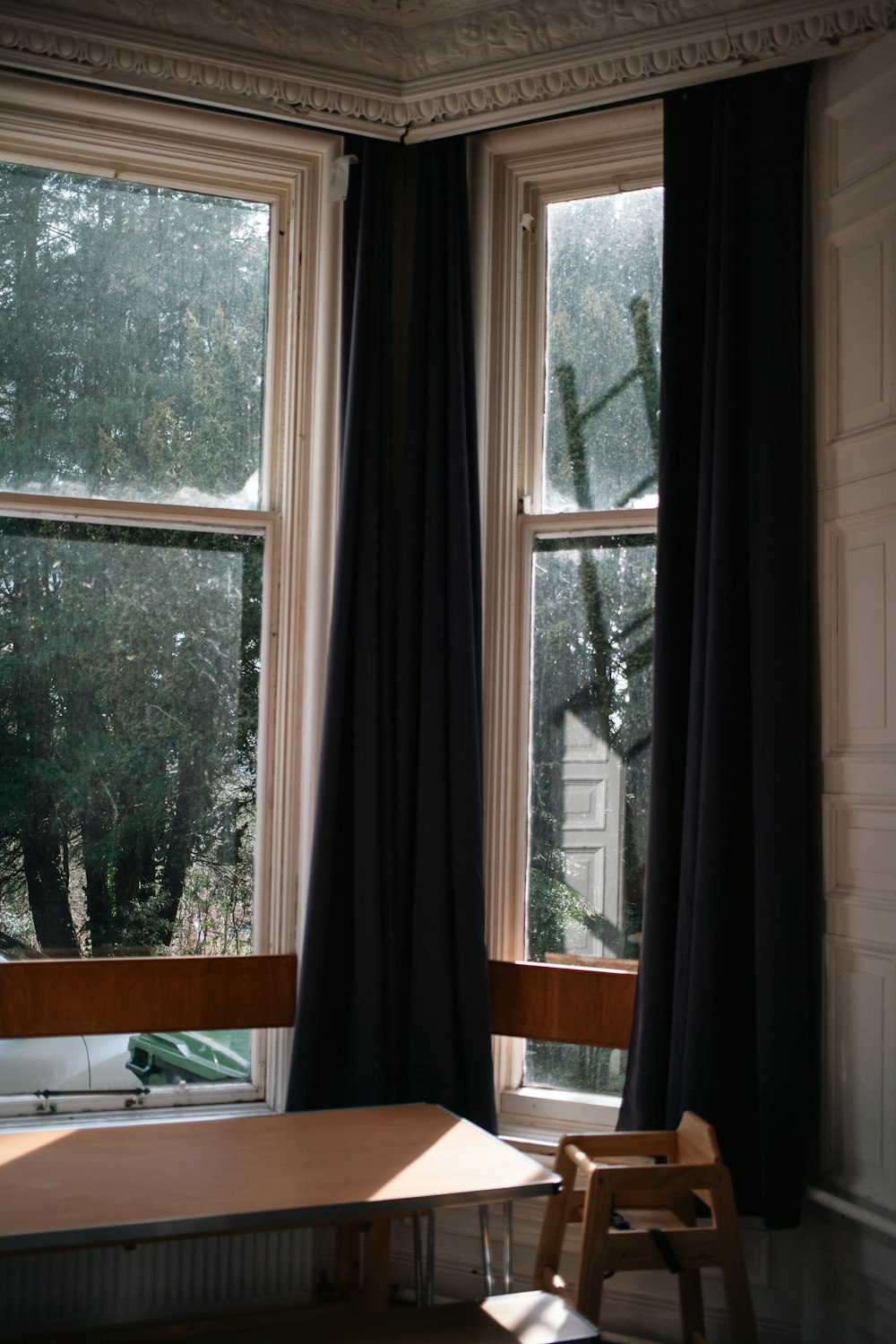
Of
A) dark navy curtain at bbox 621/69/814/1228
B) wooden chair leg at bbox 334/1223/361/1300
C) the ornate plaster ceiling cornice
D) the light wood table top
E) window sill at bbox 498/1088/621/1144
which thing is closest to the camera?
the light wood table top

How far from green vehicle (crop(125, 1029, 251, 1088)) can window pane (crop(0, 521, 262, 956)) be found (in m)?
0.24

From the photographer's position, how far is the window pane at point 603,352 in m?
3.02

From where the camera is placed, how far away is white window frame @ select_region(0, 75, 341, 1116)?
298 centimetres

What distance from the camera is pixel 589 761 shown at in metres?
3.00

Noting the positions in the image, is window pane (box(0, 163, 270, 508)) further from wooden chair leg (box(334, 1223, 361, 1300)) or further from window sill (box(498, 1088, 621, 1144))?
wooden chair leg (box(334, 1223, 361, 1300))

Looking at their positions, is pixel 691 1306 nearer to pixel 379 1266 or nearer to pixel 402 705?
pixel 379 1266

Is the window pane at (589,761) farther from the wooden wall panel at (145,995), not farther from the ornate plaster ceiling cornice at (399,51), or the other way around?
the ornate plaster ceiling cornice at (399,51)

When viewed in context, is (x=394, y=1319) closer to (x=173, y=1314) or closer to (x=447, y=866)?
(x=173, y=1314)

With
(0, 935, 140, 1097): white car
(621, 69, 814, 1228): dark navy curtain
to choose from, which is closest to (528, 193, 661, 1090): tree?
(621, 69, 814, 1228): dark navy curtain

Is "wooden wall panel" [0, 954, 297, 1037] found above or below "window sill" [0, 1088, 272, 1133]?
above

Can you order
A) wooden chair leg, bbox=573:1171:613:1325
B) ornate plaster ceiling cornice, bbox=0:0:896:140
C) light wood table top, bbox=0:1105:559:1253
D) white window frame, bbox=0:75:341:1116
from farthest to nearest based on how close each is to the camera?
white window frame, bbox=0:75:341:1116 < ornate plaster ceiling cornice, bbox=0:0:896:140 < wooden chair leg, bbox=573:1171:613:1325 < light wood table top, bbox=0:1105:559:1253

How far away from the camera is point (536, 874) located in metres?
3.03

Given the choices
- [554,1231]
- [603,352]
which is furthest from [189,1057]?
[603,352]

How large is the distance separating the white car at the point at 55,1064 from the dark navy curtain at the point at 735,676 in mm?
1317
